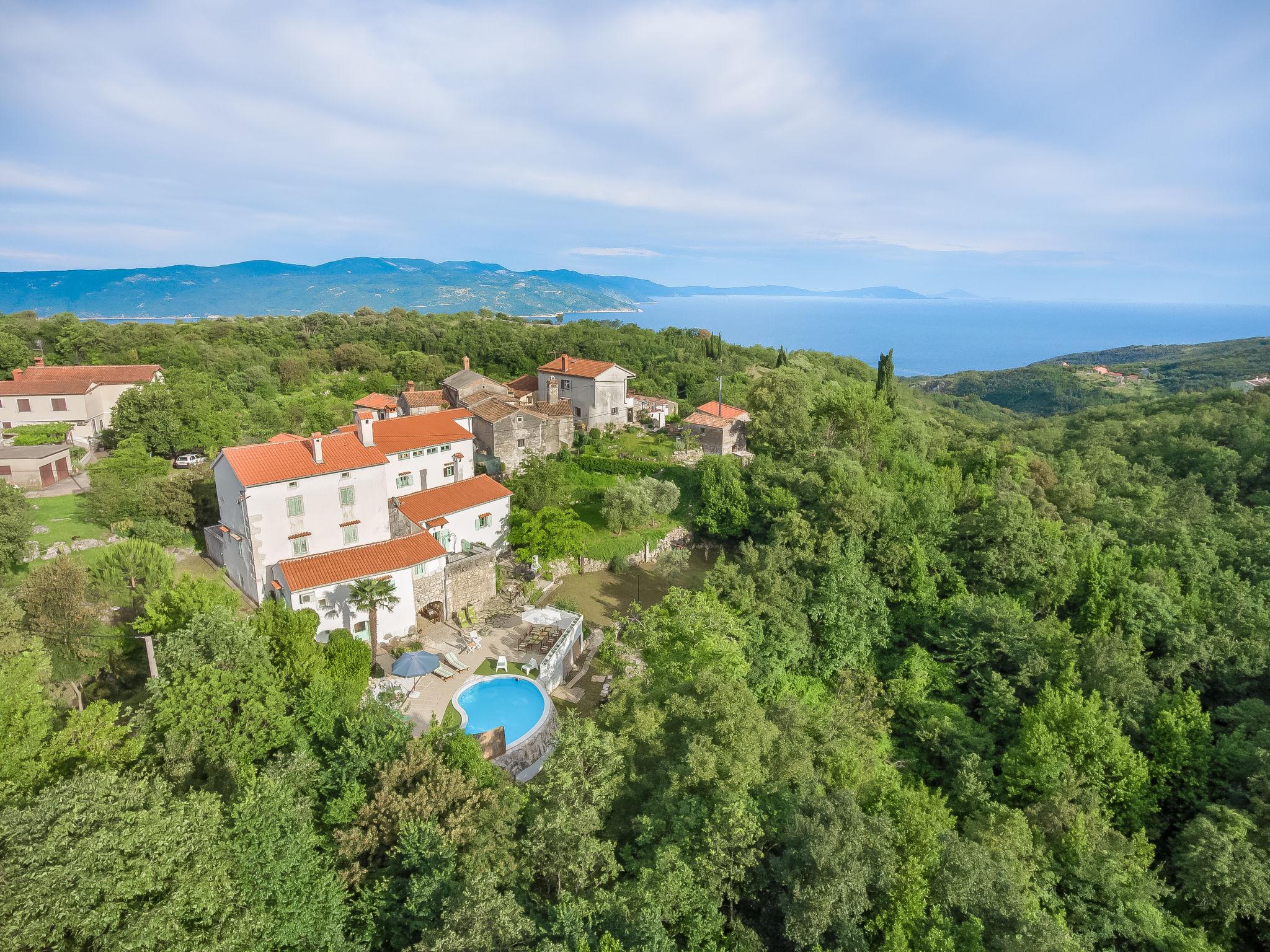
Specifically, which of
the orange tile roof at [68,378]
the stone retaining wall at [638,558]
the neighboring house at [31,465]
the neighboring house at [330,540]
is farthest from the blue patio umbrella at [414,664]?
the orange tile roof at [68,378]

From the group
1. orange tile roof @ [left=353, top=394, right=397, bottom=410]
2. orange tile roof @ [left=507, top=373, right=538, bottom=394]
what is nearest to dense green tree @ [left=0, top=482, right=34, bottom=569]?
orange tile roof @ [left=353, top=394, right=397, bottom=410]

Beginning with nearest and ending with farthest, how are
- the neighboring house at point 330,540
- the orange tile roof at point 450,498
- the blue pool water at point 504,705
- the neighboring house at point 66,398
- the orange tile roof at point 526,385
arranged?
1. the blue pool water at point 504,705
2. the neighboring house at point 330,540
3. the orange tile roof at point 450,498
4. the neighboring house at point 66,398
5. the orange tile roof at point 526,385

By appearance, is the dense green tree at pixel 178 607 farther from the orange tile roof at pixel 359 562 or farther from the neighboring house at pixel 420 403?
the neighboring house at pixel 420 403

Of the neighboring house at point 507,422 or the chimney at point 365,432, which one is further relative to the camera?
the neighboring house at point 507,422

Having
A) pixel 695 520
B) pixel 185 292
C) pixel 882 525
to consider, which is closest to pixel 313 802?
pixel 695 520

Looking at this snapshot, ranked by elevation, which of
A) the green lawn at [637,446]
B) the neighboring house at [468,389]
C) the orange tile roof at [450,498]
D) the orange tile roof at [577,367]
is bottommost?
the green lawn at [637,446]

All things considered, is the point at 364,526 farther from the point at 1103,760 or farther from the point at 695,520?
the point at 1103,760
